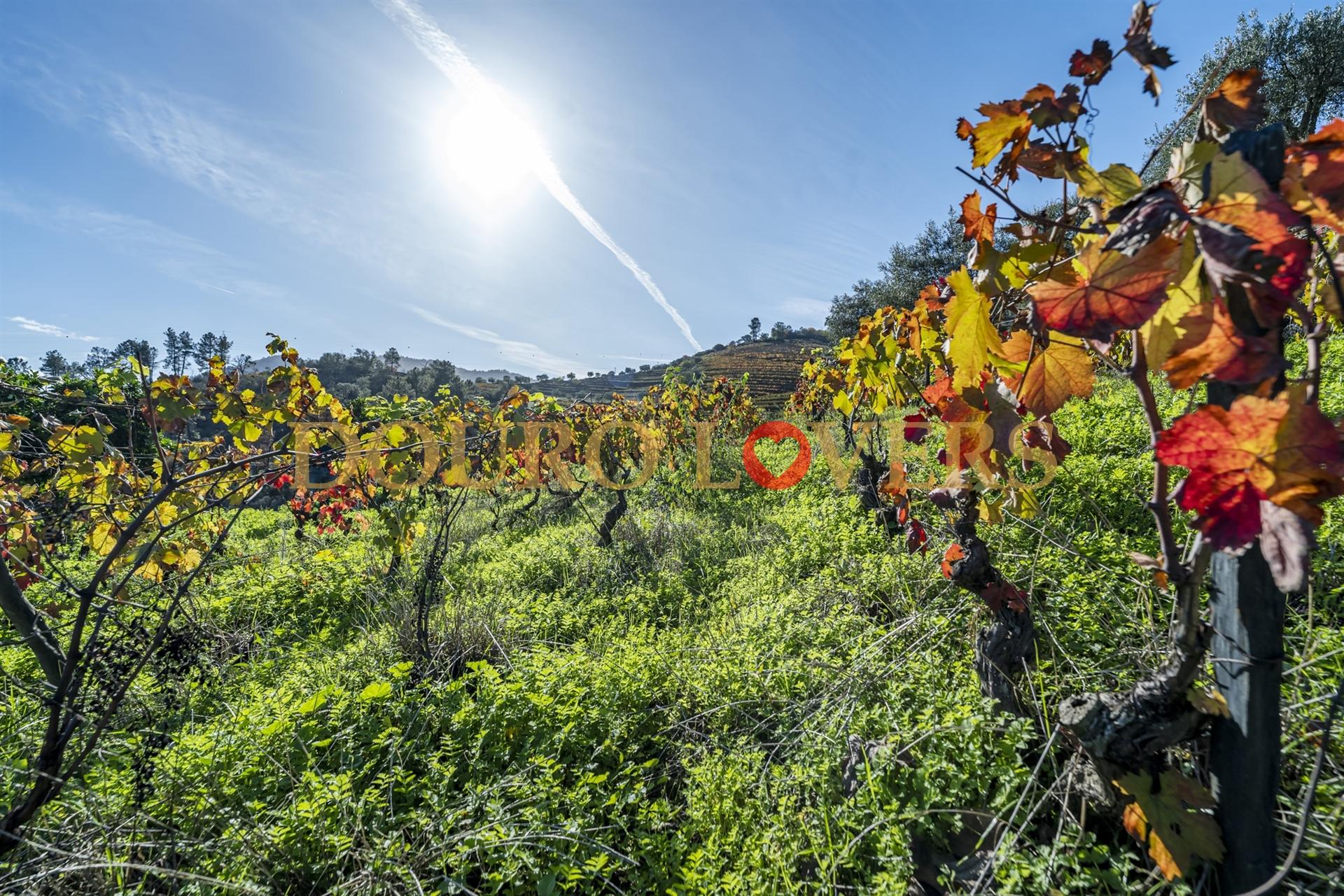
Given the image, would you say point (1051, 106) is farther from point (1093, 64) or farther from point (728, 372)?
point (728, 372)

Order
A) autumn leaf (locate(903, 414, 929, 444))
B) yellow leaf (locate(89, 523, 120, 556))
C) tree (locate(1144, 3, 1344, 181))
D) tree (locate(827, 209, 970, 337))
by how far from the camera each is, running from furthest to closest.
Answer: tree (locate(827, 209, 970, 337))
tree (locate(1144, 3, 1344, 181))
yellow leaf (locate(89, 523, 120, 556))
autumn leaf (locate(903, 414, 929, 444))

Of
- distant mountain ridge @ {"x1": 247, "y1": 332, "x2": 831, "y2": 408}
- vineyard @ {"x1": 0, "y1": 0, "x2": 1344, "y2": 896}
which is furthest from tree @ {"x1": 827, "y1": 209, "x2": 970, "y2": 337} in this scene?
vineyard @ {"x1": 0, "y1": 0, "x2": 1344, "y2": 896}

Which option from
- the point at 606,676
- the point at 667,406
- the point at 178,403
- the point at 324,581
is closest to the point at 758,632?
the point at 606,676

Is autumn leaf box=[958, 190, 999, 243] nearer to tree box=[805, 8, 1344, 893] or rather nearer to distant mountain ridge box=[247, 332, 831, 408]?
tree box=[805, 8, 1344, 893]

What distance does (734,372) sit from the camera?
3616 cm

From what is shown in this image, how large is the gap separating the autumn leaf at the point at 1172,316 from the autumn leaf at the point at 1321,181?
0.16 metres

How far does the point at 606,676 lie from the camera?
8.59 ft

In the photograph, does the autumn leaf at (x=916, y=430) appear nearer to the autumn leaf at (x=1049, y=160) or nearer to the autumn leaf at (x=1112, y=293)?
the autumn leaf at (x=1049, y=160)

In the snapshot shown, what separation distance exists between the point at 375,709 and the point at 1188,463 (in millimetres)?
3119

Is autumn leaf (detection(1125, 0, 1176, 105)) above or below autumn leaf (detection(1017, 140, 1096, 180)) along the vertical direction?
above

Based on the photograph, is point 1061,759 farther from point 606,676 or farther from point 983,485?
point 606,676

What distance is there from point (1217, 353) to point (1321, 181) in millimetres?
282

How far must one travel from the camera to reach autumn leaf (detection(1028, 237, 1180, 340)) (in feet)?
2.08

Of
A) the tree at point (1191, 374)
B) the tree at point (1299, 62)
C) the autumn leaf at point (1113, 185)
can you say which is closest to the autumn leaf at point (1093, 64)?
the tree at point (1191, 374)
